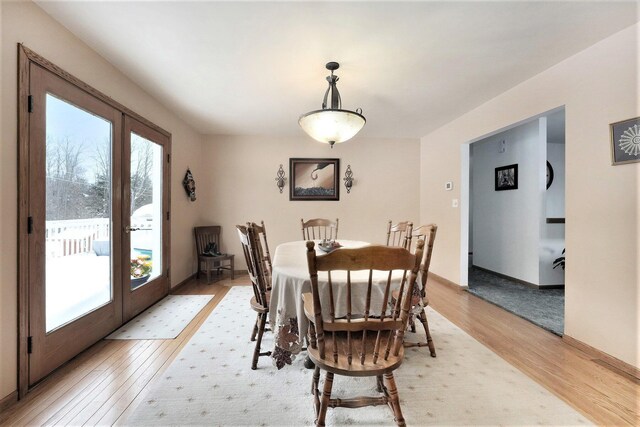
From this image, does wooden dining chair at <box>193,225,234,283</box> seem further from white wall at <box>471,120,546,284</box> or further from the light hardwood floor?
white wall at <box>471,120,546,284</box>

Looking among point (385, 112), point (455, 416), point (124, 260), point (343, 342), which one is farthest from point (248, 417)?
point (385, 112)

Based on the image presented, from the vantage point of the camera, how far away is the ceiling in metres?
1.71

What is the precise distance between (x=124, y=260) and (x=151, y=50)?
1.90 metres

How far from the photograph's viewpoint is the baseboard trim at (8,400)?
1.49 metres

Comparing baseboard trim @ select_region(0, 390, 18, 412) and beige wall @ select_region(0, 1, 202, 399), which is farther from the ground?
beige wall @ select_region(0, 1, 202, 399)

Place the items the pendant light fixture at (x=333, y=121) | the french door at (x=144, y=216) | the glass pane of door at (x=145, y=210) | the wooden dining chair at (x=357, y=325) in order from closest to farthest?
the wooden dining chair at (x=357, y=325), the pendant light fixture at (x=333, y=121), the french door at (x=144, y=216), the glass pane of door at (x=145, y=210)

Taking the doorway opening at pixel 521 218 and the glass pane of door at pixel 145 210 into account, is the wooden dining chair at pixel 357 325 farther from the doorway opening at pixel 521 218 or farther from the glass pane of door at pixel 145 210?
the doorway opening at pixel 521 218

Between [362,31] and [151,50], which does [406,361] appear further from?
[151,50]

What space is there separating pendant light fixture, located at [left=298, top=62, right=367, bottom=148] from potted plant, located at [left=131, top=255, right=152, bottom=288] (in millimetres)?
2340

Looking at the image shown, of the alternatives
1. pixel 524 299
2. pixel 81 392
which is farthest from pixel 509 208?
pixel 81 392


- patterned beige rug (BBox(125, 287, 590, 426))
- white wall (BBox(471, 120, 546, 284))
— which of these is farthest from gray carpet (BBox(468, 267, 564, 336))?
patterned beige rug (BBox(125, 287, 590, 426))

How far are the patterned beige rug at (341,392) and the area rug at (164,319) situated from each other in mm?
436

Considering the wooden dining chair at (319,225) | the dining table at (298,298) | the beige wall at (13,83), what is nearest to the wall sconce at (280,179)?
the wooden dining chair at (319,225)

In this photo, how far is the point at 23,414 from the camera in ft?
4.80
